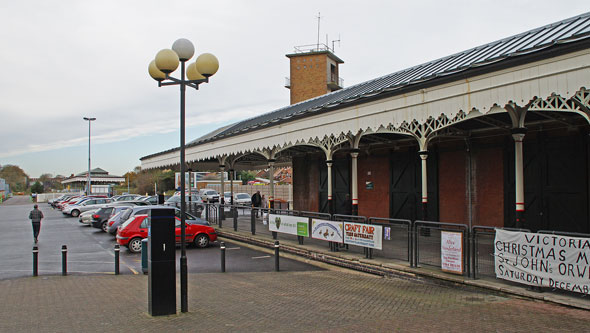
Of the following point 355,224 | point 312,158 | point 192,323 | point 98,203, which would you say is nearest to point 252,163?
point 312,158

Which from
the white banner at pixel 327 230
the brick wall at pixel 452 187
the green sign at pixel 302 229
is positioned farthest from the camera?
the brick wall at pixel 452 187

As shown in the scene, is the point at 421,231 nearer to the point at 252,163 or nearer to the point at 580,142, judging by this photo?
the point at 580,142

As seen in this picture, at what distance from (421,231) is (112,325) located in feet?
23.5

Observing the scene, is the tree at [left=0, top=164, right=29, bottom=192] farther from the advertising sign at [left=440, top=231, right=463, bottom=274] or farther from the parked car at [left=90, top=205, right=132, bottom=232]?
the advertising sign at [left=440, top=231, right=463, bottom=274]

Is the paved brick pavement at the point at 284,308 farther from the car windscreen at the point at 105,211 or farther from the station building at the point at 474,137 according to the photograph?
the car windscreen at the point at 105,211

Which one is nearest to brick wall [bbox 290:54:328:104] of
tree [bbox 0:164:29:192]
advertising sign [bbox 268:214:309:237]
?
advertising sign [bbox 268:214:309:237]

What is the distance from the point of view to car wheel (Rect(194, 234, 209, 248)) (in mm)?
16875

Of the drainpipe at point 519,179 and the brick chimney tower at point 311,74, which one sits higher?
the brick chimney tower at point 311,74

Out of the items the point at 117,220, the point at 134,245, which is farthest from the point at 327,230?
the point at 117,220

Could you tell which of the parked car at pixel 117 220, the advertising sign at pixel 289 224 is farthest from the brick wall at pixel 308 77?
the advertising sign at pixel 289 224

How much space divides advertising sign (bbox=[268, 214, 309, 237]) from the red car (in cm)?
280

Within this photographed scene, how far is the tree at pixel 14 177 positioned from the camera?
149m

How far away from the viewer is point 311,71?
57.0 metres

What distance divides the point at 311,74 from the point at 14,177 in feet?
465
